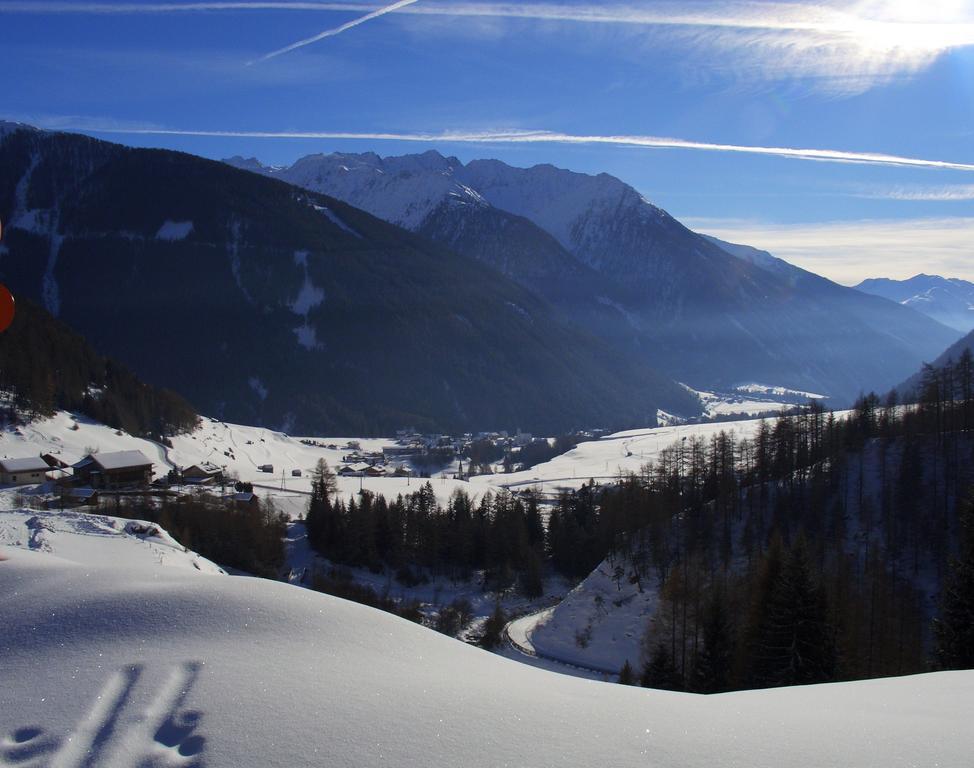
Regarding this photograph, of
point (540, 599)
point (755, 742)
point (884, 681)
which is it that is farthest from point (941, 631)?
point (540, 599)

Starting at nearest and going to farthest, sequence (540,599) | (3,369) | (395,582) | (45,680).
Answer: (45,680) → (540,599) → (395,582) → (3,369)

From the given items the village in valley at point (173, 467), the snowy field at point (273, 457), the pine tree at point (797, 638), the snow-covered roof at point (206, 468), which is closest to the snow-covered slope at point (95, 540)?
the snowy field at point (273, 457)

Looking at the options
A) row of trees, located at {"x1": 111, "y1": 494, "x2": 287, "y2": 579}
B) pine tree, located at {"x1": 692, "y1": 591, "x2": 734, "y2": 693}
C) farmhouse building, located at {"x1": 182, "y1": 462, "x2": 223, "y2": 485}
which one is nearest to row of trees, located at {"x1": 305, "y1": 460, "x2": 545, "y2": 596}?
row of trees, located at {"x1": 111, "y1": 494, "x2": 287, "y2": 579}

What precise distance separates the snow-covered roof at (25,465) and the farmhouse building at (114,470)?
2448 mm

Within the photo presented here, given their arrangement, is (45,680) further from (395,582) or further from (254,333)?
(254,333)

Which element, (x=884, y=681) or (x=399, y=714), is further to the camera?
(x=884, y=681)

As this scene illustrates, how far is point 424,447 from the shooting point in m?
135

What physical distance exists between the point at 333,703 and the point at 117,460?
62917 mm

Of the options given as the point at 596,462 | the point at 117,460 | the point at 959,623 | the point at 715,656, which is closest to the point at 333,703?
the point at 959,623

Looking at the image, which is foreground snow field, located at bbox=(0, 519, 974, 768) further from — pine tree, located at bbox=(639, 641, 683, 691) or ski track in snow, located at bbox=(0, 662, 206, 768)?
pine tree, located at bbox=(639, 641, 683, 691)

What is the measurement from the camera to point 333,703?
725 cm

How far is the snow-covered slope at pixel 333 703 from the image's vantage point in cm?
637

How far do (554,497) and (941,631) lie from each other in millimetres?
64314

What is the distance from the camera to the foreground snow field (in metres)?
6.37
